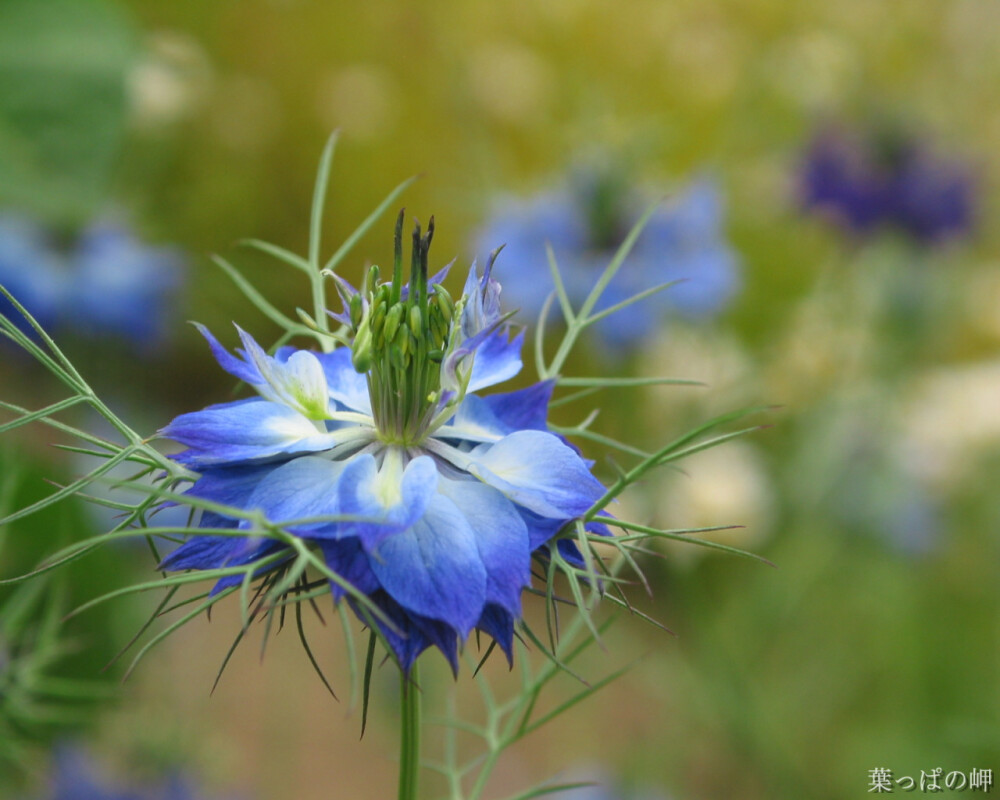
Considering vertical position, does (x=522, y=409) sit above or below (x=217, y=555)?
above

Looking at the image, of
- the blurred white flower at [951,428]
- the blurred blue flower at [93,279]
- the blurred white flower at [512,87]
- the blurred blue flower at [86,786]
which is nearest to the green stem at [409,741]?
the blurred blue flower at [86,786]

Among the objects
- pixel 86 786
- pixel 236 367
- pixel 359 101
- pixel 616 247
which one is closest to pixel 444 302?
pixel 236 367

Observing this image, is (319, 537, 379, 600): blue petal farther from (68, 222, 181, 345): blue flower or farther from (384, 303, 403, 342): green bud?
(68, 222, 181, 345): blue flower

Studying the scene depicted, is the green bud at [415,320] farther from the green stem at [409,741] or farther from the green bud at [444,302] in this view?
the green stem at [409,741]

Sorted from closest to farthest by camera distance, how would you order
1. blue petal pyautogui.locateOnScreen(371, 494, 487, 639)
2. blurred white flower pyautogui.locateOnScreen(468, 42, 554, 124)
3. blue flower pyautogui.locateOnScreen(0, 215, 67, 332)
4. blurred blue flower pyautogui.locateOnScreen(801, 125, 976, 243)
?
1. blue petal pyautogui.locateOnScreen(371, 494, 487, 639)
2. blue flower pyautogui.locateOnScreen(0, 215, 67, 332)
3. blurred blue flower pyautogui.locateOnScreen(801, 125, 976, 243)
4. blurred white flower pyautogui.locateOnScreen(468, 42, 554, 124)

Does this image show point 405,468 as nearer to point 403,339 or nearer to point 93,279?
point 403,339

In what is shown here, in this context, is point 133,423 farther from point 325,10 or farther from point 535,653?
point 325,10

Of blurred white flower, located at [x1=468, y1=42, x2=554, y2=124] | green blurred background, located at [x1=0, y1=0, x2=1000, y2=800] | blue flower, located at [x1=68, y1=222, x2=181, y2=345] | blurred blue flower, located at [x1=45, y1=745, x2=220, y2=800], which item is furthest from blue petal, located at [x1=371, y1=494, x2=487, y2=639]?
blurred white flower, located at [x1=468, y1=42, x2=554, y2=124]
